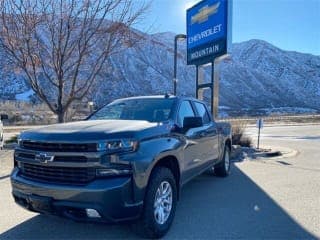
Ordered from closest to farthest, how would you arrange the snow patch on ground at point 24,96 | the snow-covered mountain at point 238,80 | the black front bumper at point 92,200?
1. the black front bumper at point 92,200
2. the snow patch on ground at point 24,96
3. the snow-covered mountain at point 238,80

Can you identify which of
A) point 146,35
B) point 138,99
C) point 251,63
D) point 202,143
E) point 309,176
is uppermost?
point 251,63

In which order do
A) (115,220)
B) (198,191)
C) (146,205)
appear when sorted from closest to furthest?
(115,220) → (146,205) → (198,191)

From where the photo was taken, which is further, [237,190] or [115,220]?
[237,190]

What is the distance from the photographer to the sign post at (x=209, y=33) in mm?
12192

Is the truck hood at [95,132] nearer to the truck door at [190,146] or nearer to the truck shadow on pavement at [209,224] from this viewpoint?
the truck door at [190,146]

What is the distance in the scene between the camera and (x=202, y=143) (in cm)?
627

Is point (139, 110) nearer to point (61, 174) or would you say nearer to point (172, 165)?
point (172, 165)

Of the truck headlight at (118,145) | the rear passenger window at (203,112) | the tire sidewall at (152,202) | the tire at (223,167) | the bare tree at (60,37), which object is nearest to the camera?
the truck headlight at (118,145)

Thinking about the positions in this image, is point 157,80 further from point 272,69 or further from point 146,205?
point 146,205

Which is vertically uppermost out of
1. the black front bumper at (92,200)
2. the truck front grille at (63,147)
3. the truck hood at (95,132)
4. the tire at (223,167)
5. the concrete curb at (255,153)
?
the truck hood at (95,132)

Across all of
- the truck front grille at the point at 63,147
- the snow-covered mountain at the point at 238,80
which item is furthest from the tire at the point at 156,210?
the snow-covered mountain at the point at 238,80

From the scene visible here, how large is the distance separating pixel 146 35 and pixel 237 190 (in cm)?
887

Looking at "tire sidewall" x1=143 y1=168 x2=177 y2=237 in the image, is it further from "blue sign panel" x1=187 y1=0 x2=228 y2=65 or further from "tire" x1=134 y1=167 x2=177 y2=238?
"blue sign panel" x1=187 y1=0 x2=228 y2=65

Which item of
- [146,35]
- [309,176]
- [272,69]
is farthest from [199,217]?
[272,69]
